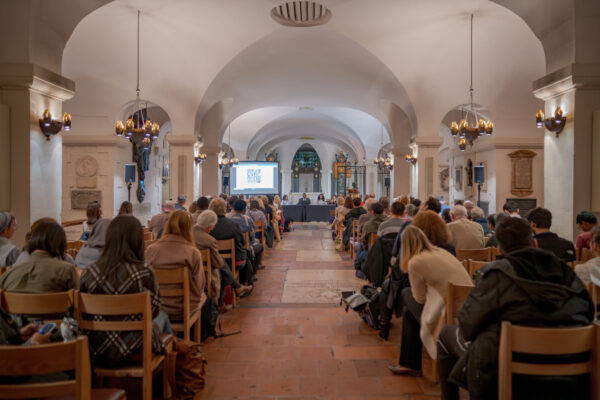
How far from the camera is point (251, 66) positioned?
9.73 m

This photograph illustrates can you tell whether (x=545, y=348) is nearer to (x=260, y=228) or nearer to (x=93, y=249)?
(x=93, y=249)

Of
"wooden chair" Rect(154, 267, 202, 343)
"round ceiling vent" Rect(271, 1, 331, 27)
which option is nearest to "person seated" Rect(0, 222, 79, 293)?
"wooden chair" Rect(154, 267, 202, 343)

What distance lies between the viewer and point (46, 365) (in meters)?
1.51

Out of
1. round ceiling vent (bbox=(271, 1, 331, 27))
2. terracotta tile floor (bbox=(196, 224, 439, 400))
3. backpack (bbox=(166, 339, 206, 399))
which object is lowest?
terracotta tile floor (bbox=(196, 224, 439, 400))

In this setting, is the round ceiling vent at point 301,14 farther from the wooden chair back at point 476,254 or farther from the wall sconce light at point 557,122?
the wooden chair back at point 476,254

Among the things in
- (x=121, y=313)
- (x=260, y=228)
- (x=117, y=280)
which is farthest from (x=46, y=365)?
(x=260, y=228)

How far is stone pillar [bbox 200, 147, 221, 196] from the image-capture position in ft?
43.2

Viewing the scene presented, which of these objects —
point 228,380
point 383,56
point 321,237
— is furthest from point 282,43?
point 228,380

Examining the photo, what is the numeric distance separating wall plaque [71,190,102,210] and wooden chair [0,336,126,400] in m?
8.62

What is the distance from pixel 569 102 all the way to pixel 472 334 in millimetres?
4419

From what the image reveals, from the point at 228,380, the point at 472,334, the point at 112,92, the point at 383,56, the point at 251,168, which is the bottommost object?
the point at 228,380

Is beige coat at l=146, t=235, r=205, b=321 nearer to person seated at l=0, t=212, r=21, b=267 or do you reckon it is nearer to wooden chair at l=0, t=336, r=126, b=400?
person seated at l=0, t=212, r=21, b=267

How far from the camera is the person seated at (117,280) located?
2.19m

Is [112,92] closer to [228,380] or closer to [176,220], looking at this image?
[176,220]
